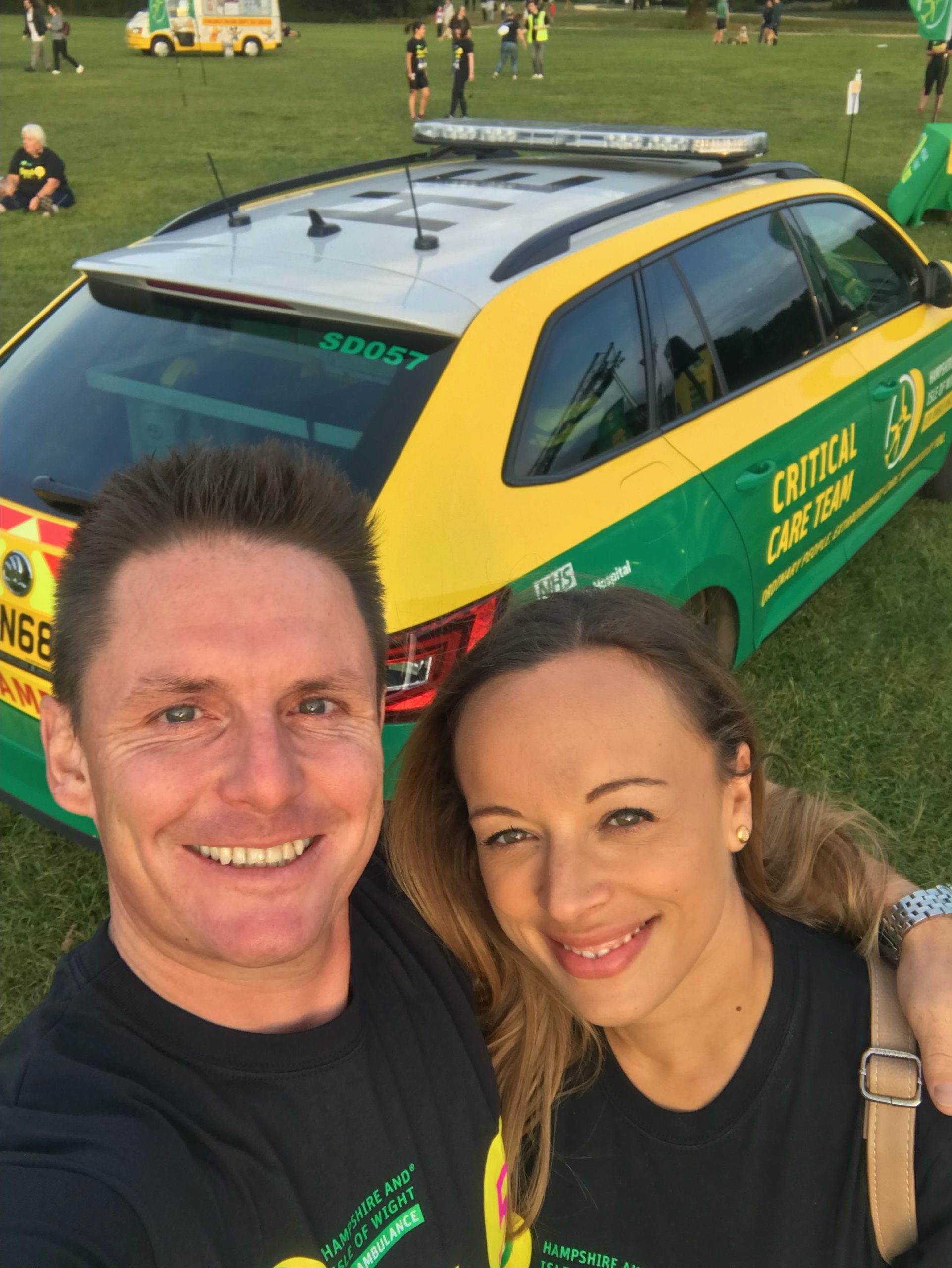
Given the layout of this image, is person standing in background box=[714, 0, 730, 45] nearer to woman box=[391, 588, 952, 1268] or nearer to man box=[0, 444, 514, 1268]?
woman box=[391, 588, 952, 1268]

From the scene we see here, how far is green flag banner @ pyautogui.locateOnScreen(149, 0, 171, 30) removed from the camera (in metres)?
30.0

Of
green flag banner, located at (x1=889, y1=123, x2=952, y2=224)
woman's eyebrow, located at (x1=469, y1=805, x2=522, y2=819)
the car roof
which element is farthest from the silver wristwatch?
green flag banner, located at (x1=889, y1=123, x2=952, y2=224)

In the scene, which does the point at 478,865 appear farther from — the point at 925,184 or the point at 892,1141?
the point at 925,184

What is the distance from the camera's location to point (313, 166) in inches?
593

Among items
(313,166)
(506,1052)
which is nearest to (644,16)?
(313,166)

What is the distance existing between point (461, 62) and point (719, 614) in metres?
20.8

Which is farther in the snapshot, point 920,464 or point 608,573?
point 920,464

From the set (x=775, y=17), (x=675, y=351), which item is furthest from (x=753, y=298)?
(x=775, y=17)

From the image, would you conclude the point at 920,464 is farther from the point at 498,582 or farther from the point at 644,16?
the point at 644,16

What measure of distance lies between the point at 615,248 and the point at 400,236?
0.62 m

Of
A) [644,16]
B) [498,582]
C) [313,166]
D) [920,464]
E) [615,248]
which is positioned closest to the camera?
[498,582]

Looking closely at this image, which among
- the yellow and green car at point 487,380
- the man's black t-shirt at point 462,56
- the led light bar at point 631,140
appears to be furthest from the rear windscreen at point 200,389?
the man's black t-shirt at point 462,56

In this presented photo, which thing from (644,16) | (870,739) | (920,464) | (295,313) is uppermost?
(644,16)

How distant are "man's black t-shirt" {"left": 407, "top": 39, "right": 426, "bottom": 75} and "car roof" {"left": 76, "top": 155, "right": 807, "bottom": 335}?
686 inches
